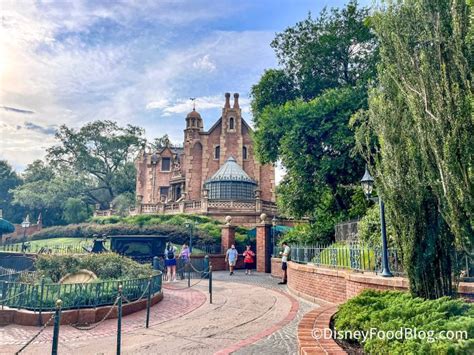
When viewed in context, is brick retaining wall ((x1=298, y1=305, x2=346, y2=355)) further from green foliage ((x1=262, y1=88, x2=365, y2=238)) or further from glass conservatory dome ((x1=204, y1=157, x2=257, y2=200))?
glass conservatory dome ((x1=204, y1=157, x2=257, y2=200))

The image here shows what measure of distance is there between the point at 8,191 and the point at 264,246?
48567mm

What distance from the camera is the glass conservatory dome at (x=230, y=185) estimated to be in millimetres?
35219

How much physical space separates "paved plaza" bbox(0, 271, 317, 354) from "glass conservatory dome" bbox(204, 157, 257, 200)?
24146 millimetres

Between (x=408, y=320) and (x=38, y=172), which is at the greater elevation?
(x=38, y=172)

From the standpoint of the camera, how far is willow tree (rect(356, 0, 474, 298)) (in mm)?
4430

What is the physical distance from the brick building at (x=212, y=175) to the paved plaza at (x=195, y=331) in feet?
67.4

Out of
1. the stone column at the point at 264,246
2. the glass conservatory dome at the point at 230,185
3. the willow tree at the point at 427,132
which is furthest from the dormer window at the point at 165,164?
the willow tree at the point at 427,132

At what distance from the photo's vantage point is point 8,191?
51.3 meters

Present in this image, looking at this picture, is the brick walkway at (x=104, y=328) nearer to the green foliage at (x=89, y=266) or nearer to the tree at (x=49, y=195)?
the green foliage at (x=89, y=266)

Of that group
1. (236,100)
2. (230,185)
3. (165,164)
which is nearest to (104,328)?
(230,185)

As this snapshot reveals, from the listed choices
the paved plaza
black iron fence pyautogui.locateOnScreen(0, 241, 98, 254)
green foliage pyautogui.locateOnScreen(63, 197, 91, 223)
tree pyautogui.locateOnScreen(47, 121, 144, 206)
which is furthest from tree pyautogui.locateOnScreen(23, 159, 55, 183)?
the paved plaza

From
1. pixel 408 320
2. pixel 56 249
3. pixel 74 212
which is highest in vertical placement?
pixel 74 212

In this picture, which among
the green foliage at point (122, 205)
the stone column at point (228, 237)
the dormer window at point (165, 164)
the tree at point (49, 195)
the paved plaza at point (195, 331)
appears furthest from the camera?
the dormer window at point (165, 164)

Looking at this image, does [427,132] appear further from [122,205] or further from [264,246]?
[122,205]
